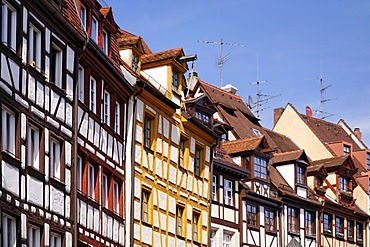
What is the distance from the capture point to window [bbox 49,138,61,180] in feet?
96.3

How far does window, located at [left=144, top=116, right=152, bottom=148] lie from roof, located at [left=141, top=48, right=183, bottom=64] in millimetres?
3202

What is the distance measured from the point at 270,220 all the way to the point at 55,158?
25.6 metres

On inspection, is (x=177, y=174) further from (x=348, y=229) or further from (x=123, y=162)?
(x=348, y=229)

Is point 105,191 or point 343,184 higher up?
point 343,184

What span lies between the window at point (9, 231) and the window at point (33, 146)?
5.95ft

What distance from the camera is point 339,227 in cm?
6125

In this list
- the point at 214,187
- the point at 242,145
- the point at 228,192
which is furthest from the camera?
the point at 242,145

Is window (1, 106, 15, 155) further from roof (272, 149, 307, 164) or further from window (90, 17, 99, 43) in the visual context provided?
roof (272, 149, 307, 164)

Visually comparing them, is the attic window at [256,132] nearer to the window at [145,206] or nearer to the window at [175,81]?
the window at [175,81]

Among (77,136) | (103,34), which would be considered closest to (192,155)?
Answer: (103,34)

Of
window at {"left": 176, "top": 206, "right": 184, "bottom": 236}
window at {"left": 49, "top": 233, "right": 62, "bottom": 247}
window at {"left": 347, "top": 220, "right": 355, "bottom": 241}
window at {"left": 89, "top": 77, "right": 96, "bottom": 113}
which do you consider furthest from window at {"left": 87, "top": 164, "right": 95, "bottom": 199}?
window at {"left": 347, "top": 220, "right": 355, "bottom": 241}

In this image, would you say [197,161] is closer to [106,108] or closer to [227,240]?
[227,240]

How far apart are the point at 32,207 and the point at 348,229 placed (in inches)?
1481

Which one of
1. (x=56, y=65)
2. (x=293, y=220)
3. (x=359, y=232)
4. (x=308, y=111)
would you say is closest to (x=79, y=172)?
(x=56, y=65)
